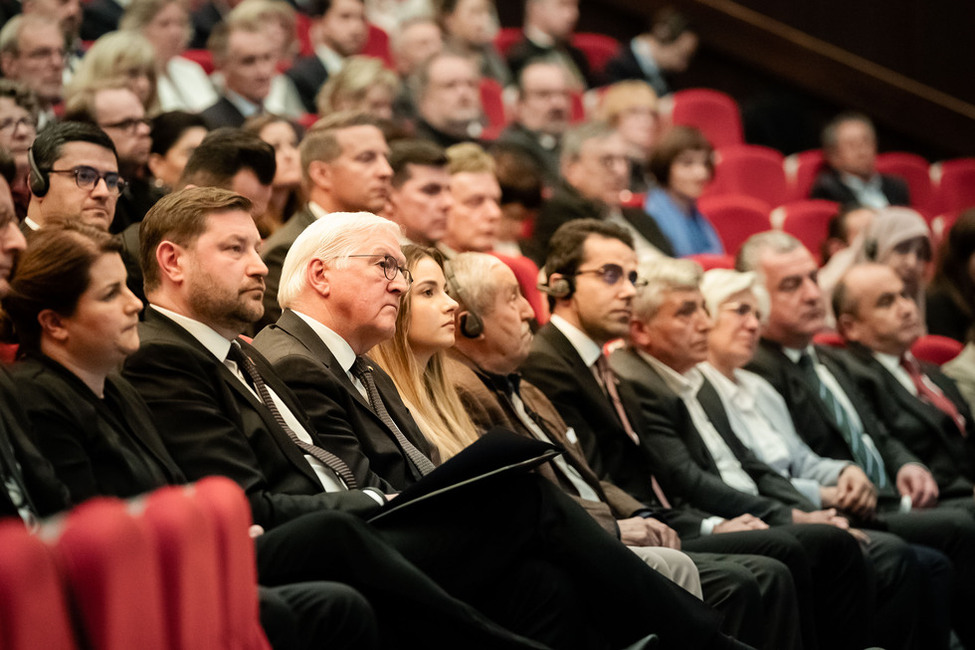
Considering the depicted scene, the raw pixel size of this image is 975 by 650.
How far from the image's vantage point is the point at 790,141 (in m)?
6.11

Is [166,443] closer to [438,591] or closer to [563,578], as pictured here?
[438,591]

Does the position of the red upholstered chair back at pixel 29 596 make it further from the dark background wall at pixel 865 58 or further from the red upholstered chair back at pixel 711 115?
the dark background wall at pixel 865 58

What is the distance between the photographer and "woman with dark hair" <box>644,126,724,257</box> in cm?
453

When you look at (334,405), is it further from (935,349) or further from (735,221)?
(735,221)

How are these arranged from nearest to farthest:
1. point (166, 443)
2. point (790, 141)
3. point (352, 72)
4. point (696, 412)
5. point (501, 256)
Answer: point (166, 443) → point (696, 412) → point (501, 256) → point (352, 72) → point (790, 141)

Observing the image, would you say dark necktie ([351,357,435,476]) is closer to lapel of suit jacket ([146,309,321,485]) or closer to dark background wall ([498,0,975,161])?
lapel of suit jacket ([146,309,321,485])

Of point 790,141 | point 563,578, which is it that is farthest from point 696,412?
point 790,141

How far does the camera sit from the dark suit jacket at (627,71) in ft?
19.9

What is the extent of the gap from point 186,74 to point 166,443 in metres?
2.71

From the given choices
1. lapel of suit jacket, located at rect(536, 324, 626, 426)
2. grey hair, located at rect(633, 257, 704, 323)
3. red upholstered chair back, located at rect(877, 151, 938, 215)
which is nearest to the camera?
lapel of suit jacket, located at rect(536, 324, 626, 426)

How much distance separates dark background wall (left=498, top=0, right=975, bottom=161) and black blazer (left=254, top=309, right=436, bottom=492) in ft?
14.1

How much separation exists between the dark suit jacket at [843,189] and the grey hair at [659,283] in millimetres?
2435

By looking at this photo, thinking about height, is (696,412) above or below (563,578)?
below

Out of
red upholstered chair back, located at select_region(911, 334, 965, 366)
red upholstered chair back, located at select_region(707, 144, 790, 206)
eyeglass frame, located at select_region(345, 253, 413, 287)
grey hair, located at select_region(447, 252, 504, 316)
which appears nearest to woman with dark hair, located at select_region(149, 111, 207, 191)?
grey hair, located at select_region(447, 252, 504, 316)
